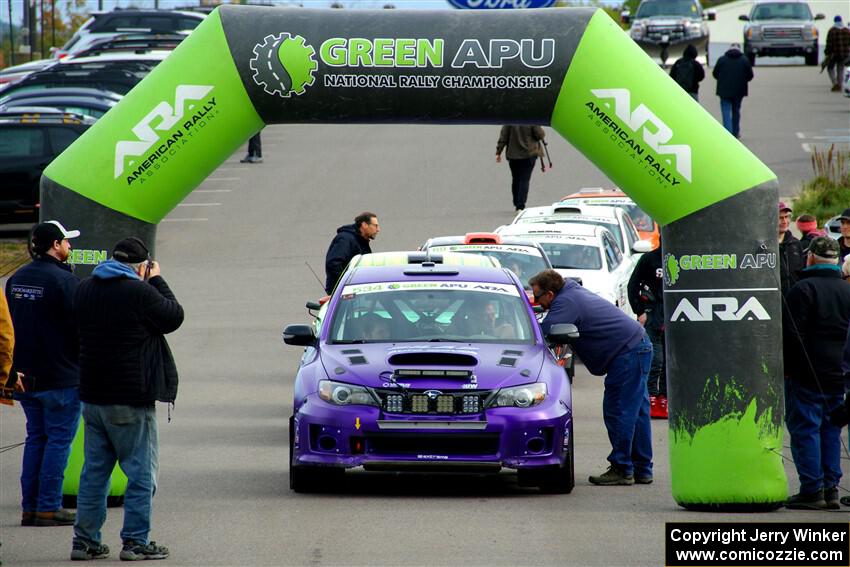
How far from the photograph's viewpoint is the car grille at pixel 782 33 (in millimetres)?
47469

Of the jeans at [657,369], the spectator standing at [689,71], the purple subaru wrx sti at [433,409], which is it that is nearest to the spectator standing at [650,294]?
the jeans at [657,369]

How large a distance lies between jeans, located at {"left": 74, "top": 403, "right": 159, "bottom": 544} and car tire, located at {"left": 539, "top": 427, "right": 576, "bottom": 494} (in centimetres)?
316

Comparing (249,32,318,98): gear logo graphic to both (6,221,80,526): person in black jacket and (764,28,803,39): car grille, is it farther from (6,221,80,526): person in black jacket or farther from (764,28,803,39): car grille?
(764,28,803,39): car grille

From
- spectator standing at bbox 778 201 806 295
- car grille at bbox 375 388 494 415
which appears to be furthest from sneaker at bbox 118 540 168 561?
spectator standing at bbox 778 201 806 295

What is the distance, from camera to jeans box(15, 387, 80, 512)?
1029 cm

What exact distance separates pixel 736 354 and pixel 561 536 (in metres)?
1.95

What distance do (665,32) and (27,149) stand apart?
23.4 metres

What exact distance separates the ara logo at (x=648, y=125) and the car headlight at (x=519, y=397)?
1893 millimetres

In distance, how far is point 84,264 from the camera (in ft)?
36.6

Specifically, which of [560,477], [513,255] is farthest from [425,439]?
[513,255]

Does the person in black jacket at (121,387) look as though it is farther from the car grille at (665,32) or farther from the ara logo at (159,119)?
the car grille at (665,32)

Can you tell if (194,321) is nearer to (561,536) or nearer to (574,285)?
(574,285)

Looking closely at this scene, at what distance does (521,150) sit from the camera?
2678 centimetres

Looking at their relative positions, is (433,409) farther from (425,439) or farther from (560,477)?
(560,477)
